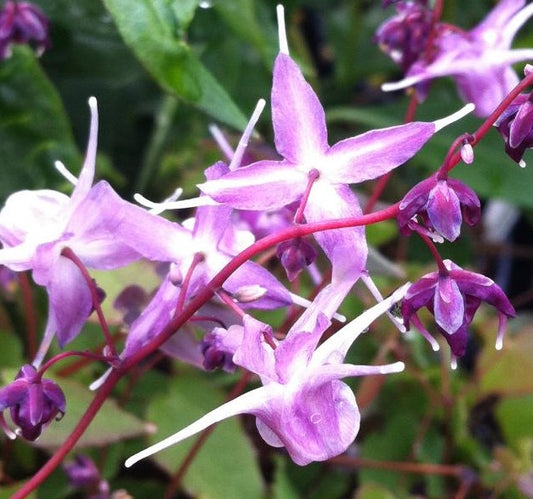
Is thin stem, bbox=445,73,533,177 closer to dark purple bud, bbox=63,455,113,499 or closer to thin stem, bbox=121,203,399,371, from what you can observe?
thin stem, bbox=121,203,399,371

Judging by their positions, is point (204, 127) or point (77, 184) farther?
point (204, 127)

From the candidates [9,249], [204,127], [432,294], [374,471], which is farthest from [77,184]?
[204,127]

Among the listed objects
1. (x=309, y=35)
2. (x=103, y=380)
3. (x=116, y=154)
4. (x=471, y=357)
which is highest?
(x=103, y=380)

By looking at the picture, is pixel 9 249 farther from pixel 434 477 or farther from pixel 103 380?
pixel 434 477

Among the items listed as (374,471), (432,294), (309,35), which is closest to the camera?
(432,294)

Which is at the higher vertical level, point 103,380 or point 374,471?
point 103,380

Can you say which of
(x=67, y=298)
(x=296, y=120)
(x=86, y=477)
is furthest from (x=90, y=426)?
(x=296, y=120)

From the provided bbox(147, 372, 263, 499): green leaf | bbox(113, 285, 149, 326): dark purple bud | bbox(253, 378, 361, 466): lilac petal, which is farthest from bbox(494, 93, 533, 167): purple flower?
bbox(147, 372, 263, 499): green leaf
